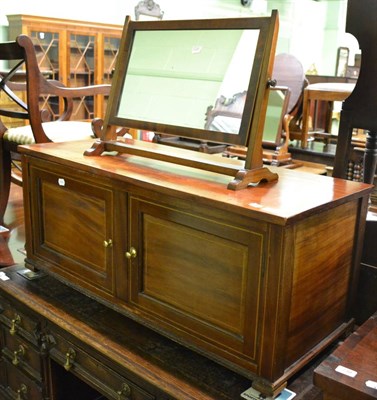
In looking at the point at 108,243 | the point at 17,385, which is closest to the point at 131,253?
the point at 108,243

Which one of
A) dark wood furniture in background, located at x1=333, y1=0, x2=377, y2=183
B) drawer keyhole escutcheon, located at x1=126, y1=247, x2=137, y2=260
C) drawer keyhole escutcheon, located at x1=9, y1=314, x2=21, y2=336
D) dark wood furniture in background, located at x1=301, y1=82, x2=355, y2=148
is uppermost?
dark wood furniture in background, located at x1=333, y1=0, x2=377, y2=183

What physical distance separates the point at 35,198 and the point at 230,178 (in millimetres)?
698

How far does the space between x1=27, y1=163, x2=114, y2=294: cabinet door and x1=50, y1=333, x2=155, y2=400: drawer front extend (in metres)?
0.20

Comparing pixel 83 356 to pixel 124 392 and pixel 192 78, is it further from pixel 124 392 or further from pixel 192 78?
pixel 192 78

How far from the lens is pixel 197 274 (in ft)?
4.04

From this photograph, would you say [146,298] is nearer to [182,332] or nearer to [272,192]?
[182,332]

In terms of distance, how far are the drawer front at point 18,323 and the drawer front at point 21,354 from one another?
0.09 feet

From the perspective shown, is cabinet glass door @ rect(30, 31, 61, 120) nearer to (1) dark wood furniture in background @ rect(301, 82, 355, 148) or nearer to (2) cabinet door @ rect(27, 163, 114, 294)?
(1) dark wood furniture in background @ rect(301, 82, 355, 148)

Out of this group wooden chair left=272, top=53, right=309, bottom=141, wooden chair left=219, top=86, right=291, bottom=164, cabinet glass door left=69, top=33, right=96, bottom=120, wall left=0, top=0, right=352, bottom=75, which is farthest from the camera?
wall left=0, top=0, right=352, bottom=75

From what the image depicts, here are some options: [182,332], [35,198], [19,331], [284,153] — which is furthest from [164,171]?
[284,153]

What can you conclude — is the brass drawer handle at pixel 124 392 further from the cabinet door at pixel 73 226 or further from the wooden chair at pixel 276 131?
the wooden chair at pixel 276 131

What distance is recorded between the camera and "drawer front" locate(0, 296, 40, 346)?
1.72 metres

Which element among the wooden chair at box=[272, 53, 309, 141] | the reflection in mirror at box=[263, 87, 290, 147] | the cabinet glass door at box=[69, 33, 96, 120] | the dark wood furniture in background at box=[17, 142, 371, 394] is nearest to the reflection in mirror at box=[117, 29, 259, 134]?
the dark wood furniture in background at box=[17, 142, 371, 394]

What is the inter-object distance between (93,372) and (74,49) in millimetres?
4482
